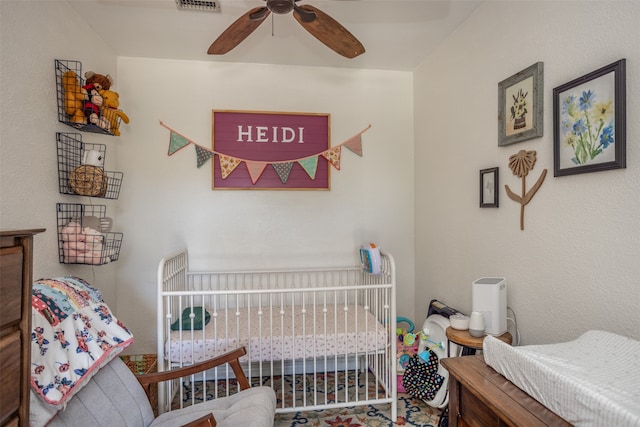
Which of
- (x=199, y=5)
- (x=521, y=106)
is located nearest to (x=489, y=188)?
(x=521, y=106)

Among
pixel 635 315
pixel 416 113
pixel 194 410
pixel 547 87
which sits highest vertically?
pixel 416 113

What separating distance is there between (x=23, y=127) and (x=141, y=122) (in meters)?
1.09

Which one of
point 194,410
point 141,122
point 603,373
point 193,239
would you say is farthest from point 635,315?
point 141,122

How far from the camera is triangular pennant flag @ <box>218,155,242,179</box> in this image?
8.82 ft

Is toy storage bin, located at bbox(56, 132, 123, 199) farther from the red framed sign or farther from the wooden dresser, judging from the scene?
the wooden dresser

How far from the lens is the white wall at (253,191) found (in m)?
2.62

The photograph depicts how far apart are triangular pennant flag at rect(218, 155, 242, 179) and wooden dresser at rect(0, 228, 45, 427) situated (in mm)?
1902

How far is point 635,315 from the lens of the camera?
116 centimetres

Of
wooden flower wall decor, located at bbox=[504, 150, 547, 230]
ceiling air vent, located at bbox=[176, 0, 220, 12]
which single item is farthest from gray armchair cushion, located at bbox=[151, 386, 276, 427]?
ceiling air vent, located at bbox=[176, 0, 220, 12]

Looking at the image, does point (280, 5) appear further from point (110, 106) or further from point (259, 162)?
point (259, 162)

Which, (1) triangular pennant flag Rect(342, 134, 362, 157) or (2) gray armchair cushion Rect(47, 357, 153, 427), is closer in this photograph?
(2) gray armchair cushion Rect(47, 357, 153, 427)

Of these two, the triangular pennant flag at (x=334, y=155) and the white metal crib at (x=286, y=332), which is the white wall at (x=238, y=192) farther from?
the white metal crib at (x=286, y=332)

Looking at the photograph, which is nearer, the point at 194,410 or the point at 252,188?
the point at 194,410

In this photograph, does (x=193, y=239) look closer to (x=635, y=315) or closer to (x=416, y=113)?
(x=416, y=113)
